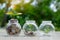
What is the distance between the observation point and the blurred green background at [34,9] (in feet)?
12.3

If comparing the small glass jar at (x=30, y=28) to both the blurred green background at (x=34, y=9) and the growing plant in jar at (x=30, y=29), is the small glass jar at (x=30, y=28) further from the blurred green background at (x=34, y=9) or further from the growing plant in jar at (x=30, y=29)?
the blurred green background at (x=34, y=9)

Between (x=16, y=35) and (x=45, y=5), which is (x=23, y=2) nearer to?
(x=45, y=5)

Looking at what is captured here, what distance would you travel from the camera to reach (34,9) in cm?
391

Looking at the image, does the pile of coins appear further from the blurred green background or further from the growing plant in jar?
the blurred green background

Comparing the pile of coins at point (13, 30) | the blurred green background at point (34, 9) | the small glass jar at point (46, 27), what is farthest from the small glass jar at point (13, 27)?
the blurred green background at point (34, 9)

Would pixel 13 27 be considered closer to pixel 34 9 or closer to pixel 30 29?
pixel 30 29

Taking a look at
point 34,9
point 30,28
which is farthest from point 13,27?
point 34,9

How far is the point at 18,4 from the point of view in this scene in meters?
4.05

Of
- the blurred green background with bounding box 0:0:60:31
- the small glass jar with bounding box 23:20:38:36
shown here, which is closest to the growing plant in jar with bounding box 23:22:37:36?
the small glass jar with bounding box 23:20:38:36

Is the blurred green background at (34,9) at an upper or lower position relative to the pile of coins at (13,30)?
upper

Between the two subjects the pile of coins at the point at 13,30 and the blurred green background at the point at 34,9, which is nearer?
the pile of coins at the point at 13,30

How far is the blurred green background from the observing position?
376cm

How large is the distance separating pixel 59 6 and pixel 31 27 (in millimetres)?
2263

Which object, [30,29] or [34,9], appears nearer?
[30,29]
